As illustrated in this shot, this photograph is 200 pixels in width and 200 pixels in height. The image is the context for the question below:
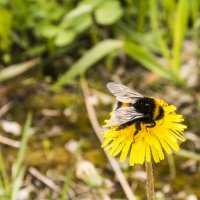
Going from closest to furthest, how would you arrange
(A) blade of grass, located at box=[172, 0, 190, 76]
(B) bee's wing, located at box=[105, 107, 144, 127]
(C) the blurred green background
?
1. (B) bee's wing, located at box=[105, 107, 144, 127]
2. (C) the blurred green background
3. (A) blade of grass, located at box=[172, 0, 190, 76]


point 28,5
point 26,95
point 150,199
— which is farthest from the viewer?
point 28,5

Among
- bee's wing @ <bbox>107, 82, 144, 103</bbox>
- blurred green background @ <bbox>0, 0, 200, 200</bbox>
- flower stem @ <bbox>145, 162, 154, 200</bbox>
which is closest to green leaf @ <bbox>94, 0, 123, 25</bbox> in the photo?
blurred green background @ <bbox>0, 0, 200, 200</bbox>

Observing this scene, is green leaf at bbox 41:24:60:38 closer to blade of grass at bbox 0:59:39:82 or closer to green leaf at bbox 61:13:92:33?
green leaf at bbox 61:13:92:33

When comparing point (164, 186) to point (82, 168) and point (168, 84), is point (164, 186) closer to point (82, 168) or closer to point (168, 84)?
point (82, 168)

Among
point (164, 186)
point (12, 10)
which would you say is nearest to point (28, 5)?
point (12, 10)

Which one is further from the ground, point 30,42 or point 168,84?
point 30,42
